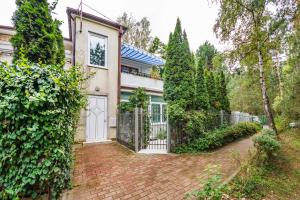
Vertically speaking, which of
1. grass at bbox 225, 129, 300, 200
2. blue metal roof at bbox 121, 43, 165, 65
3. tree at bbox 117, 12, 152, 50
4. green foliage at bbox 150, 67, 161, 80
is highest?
tree at bbox 117, 12, 152, 50

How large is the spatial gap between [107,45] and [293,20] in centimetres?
1031

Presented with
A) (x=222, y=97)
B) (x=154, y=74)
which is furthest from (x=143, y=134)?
(x=222, y=97)

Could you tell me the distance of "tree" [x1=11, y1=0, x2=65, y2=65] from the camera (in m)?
5.93

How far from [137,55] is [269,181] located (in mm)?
11514

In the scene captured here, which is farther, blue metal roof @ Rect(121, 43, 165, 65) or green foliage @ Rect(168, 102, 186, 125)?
blue metal roof @ Rect(121, 43, 165, 65)

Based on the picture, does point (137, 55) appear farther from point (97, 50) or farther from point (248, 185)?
point (248, 185)

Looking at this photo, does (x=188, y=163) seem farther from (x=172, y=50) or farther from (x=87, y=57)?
(x=87, y=57)

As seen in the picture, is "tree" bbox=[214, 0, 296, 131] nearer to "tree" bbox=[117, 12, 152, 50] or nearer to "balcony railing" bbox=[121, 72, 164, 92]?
"balcony railing" bbox=[121, 72, 164, 92]

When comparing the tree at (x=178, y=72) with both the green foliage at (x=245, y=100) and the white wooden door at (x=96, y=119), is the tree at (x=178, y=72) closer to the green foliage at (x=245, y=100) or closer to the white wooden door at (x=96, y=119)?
the white wooden door at (x=96, y=119)

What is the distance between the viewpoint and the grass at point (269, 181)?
12.1 feet

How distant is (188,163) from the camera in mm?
5641

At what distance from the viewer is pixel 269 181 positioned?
4391 millimetres

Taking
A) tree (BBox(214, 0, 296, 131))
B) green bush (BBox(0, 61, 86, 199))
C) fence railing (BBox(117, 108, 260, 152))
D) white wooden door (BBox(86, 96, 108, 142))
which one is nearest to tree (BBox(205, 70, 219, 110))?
tree (BBox(214, 0, 296, 131))

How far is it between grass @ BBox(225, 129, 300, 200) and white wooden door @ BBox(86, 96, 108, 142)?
7.19 m
